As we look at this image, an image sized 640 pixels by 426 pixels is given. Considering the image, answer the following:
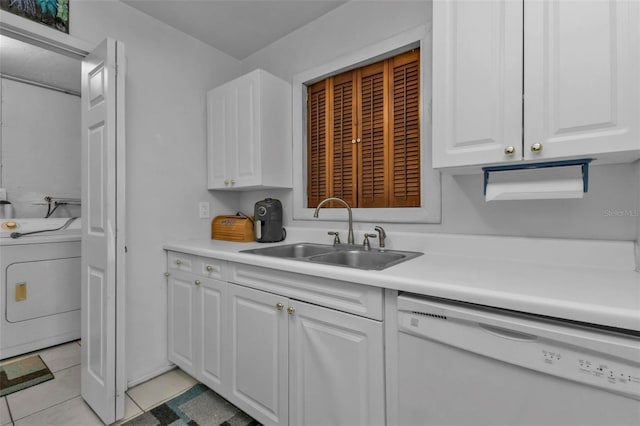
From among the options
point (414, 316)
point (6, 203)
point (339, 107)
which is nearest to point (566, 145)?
point (414, 316)

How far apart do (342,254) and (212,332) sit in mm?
869

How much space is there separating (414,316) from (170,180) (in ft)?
6.25

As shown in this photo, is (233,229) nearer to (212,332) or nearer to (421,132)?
(212,332)

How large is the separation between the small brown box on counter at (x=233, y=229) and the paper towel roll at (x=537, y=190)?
1.54 m

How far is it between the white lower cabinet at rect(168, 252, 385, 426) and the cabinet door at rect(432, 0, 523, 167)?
695 millimetres

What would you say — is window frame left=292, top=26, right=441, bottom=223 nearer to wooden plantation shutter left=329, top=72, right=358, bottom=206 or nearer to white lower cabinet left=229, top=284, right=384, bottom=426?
wooden plantation shutter left=329, top=72, right=358, bottom=206

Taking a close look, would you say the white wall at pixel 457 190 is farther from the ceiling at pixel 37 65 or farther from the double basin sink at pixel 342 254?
the ceiling at pixel 37 65

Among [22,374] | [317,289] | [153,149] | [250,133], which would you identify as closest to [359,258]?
[317,289]

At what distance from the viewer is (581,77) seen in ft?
3.27

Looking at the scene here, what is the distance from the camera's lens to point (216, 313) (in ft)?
5.55

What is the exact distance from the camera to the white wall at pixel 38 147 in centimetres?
278

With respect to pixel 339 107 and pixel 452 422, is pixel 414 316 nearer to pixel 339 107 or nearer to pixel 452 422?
pixel 452 422

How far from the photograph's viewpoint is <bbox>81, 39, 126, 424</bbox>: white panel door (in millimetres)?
1554

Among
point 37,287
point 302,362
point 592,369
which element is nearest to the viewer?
point 592,369
